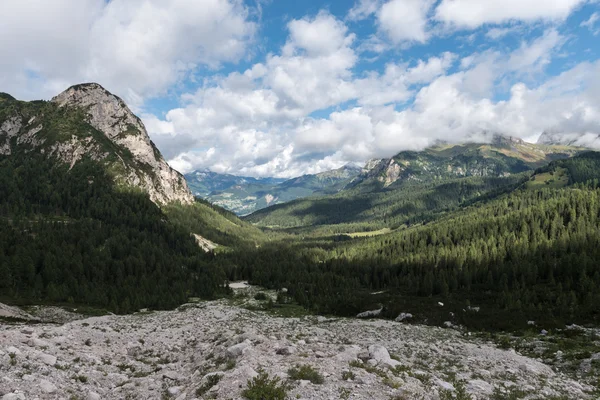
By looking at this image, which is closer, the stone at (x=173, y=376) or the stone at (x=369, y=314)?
the stone at (x=173, y=376)

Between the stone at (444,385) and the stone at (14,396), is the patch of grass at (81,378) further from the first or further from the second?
the stone at (444,385)

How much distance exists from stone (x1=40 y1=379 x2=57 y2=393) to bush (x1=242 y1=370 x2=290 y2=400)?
1117cm

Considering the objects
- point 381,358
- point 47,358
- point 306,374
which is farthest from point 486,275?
point 47,358

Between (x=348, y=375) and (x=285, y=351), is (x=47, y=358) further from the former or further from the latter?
(x=348, y=375)

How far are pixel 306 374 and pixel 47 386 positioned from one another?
15.2 m

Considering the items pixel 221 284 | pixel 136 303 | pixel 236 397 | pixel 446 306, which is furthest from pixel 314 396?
pixel 221 284

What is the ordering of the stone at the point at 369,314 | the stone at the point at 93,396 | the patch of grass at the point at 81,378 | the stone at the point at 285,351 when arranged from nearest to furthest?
the stone at the point at 93,396 → the patch of grass at the point at 81,378 → the stone at the point at 285,351 → the stone at the point at 369,314

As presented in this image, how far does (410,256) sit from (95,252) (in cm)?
15281

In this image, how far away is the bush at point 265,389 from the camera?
17.0 m

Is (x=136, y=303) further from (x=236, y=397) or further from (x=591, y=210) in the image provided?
(x=591, y=210)

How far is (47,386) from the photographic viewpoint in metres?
18.2

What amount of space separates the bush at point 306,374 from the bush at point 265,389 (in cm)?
138

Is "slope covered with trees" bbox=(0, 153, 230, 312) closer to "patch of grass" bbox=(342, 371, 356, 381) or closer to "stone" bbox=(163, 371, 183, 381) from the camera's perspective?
"stone" bbox=(163, 371, 183, 381)

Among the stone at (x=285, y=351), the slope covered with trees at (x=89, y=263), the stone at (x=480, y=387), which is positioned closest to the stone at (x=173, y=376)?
the stone at (x=285, y=351)
